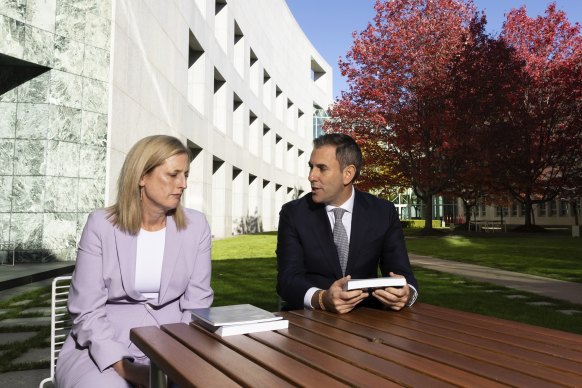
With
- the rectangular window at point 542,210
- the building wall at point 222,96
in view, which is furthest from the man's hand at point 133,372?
the rectangular window at point 542,210

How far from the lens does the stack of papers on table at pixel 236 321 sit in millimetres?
1985

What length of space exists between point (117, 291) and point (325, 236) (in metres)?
1.30

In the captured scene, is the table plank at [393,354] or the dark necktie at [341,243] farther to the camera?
the dark necktie at [341,243]

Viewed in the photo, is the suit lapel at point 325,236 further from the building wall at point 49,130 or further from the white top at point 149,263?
the building wall at point 49,130

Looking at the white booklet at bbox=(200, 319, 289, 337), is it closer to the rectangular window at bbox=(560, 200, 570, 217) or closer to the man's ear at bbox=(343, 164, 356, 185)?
the man's ear at bbox=(343, 164, 356, 185)

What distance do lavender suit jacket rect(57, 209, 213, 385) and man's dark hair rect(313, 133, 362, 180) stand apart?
106 cm

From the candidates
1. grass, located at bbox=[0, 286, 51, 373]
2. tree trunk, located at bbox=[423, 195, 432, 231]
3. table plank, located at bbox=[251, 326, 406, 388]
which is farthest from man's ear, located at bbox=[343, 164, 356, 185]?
tree trunk, located at bbox=[423, 195, 432, 231]

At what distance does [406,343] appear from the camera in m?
1.89

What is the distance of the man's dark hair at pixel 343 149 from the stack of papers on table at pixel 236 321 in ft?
4.67

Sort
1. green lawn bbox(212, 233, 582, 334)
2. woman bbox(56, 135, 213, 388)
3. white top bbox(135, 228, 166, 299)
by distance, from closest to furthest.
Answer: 1. woman bbox(56, 135, 213, 388)
2. white top bbox(135, 228, 166, 299)
3. green lawn bbox(212, 233, 582, 334)

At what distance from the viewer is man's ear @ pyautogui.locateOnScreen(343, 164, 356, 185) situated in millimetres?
3312

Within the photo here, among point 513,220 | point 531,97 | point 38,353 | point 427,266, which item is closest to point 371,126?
point 531,97

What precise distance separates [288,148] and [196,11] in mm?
23016

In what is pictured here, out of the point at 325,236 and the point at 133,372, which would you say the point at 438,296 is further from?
the point at 133,372
